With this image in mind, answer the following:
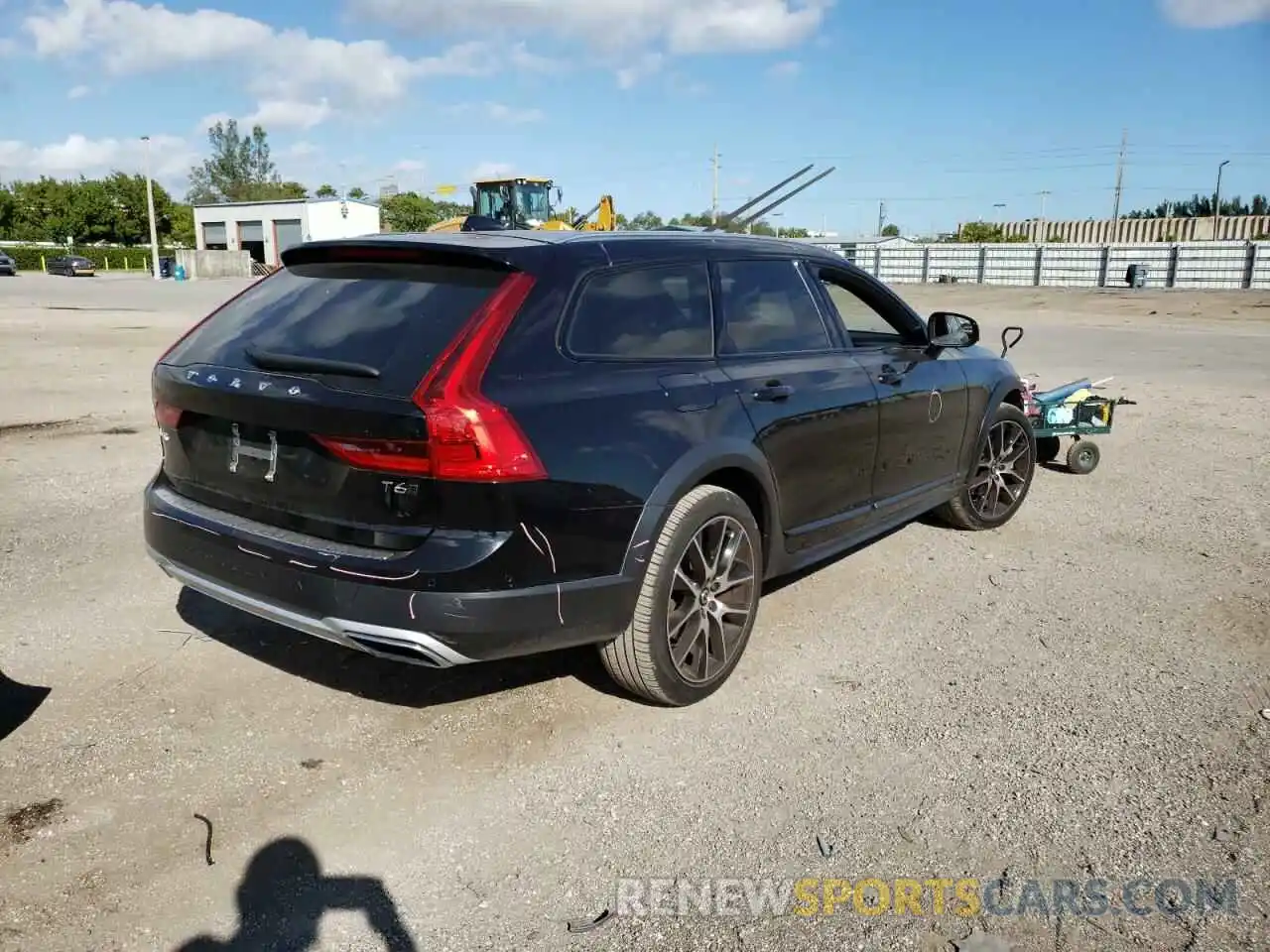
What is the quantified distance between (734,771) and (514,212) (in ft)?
103

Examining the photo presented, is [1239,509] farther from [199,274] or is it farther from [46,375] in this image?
[199,274]

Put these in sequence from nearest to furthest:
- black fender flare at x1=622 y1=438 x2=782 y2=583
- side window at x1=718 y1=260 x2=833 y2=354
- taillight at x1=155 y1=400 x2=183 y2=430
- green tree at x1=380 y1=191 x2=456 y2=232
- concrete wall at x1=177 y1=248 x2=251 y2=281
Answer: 1. black fender flare at x1=622 y1=438 x2=782 y2=583
2. taillight at x1=155 y1=400 x2=183 y2=430
3. side window at x1=718 y1=260 x2=833 y2=354
4. concrete wall at x1=177 y1=248 x2=251 y2=281
5. green tree at x1=380 y1=191 x2=456 y2=232

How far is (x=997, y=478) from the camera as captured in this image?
6.06m

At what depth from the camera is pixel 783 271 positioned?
14.7 ft

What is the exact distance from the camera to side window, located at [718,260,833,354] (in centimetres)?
409

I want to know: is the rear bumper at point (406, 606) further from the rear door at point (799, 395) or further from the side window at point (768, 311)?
the side window at point (768, 311)

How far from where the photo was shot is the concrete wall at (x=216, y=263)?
5662 cm

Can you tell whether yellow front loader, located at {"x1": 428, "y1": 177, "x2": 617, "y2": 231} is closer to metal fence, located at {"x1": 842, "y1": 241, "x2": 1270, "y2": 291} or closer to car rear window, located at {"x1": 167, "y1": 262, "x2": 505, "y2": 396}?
metal fence, located at {"x1": 842, "y1": 241, "x2": 1270, "y2": 291}

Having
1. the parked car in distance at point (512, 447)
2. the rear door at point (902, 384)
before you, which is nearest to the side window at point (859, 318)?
the rear door at point (902, 384)

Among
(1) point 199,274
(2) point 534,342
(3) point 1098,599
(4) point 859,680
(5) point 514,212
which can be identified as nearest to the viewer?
(2) point 534,342

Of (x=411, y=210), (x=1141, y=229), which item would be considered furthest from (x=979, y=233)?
(x=411, y=210)

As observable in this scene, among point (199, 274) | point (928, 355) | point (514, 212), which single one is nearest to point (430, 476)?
point (928, 355)

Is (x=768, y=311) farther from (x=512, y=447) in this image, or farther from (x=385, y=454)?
(x=385, y=454)

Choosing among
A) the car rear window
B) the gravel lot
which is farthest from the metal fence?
the car rear window
